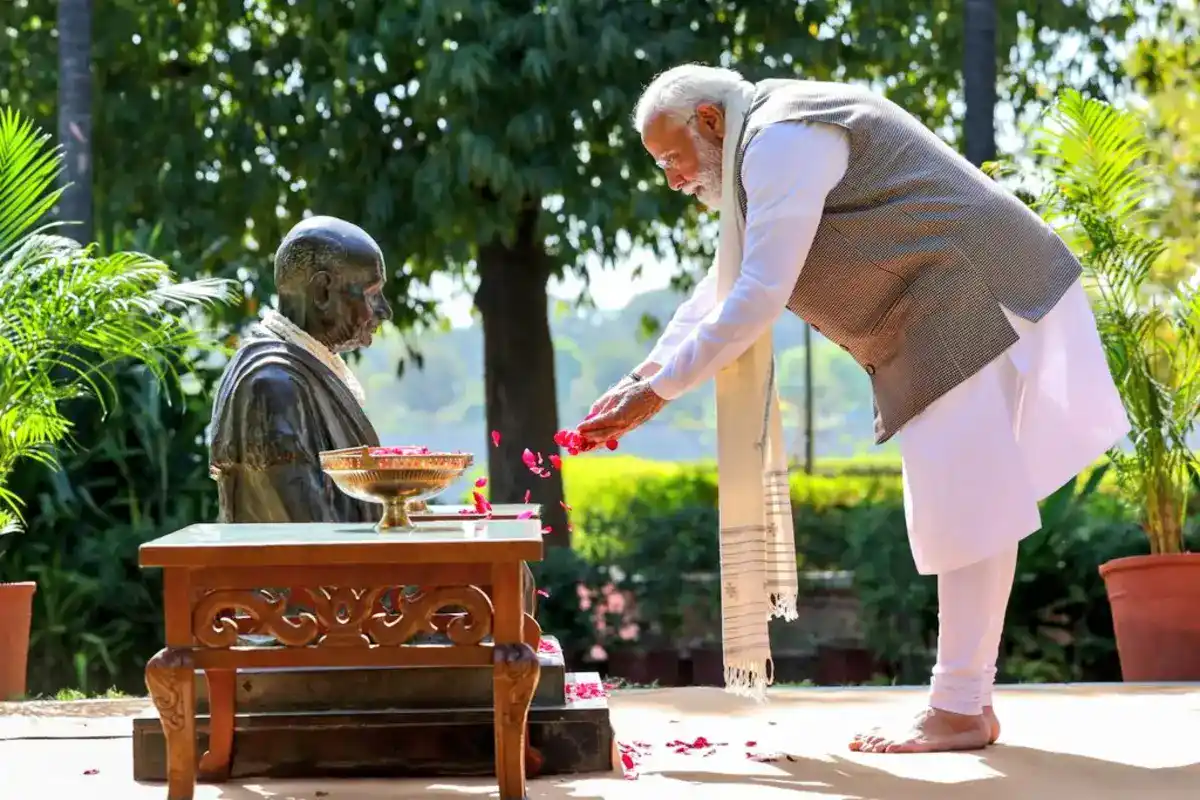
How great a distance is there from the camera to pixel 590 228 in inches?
356

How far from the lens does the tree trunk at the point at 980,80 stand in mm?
7652

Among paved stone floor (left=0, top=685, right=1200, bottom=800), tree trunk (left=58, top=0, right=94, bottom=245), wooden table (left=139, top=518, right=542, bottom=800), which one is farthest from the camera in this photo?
tree trunk (left=58, top=0, right=94, bottom=245)

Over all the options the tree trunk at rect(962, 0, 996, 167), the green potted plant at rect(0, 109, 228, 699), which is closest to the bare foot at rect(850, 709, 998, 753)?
the green potted plant at rect(0, 109, 228, 699)

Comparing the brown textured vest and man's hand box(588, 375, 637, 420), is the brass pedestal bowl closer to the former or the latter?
man's hand box(588, 375, 637, 420)

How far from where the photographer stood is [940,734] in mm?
4094

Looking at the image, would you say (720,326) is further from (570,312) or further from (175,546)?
(570,312)

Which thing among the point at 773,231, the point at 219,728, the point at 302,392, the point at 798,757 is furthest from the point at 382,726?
the point at 773,231

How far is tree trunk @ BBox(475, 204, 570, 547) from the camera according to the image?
392 inches

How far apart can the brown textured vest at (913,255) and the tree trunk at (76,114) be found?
462 cm

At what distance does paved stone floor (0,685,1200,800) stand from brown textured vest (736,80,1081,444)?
0.85 m

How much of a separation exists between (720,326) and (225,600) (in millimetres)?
1338

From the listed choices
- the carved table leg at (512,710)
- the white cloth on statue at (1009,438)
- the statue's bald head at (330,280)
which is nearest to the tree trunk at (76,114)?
the statue's bald head at (330,280)

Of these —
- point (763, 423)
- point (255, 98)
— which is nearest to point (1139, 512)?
point (763, 423)

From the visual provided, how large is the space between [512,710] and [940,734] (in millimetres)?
1241
